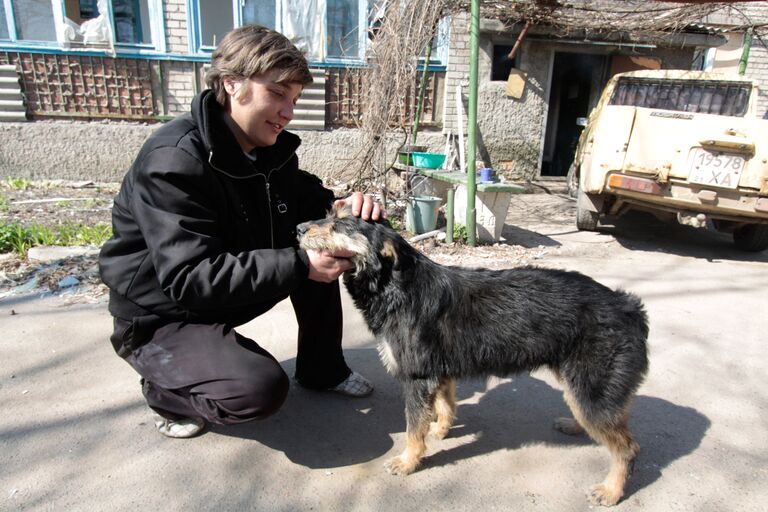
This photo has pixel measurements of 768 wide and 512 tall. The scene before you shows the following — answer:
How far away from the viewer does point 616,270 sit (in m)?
5.63

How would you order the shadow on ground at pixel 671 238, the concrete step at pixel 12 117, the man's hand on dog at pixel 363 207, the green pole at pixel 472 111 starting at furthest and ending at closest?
the concrete step at pixel 12 117, the shadow on ground at pixel 671 238, the green pole at pixel 472 111, the man's hand on dog at pixel 363 207

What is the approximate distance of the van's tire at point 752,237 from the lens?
21.0 feet

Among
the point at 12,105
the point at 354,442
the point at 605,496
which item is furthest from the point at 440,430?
the point at 12,105

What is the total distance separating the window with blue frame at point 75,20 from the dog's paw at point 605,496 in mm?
10327

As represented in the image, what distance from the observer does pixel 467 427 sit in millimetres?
2924

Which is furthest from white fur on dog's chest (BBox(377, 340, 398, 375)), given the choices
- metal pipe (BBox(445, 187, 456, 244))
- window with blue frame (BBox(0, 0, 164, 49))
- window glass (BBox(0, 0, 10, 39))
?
window glass (BBox(0, 0, 10, 39))

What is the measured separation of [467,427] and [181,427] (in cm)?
165

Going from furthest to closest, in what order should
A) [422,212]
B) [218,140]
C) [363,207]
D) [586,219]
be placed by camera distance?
1. [586,219]
2. [422,212]
3. [363,207]
4. [218,140]

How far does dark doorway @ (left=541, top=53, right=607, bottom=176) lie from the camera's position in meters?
11.6

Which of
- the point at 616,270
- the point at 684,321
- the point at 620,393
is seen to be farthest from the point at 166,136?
the point at 616,270

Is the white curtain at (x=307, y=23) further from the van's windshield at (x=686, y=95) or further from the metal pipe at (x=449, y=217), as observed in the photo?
the van's windshield at (x=686, y=95)

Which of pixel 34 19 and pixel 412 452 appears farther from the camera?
pixel 34 19

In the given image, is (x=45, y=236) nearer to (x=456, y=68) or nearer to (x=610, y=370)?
(x=610, y=370)

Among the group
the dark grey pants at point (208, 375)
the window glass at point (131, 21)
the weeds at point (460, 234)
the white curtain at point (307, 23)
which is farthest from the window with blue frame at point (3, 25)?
the dark grey pants at point (208, 375)
